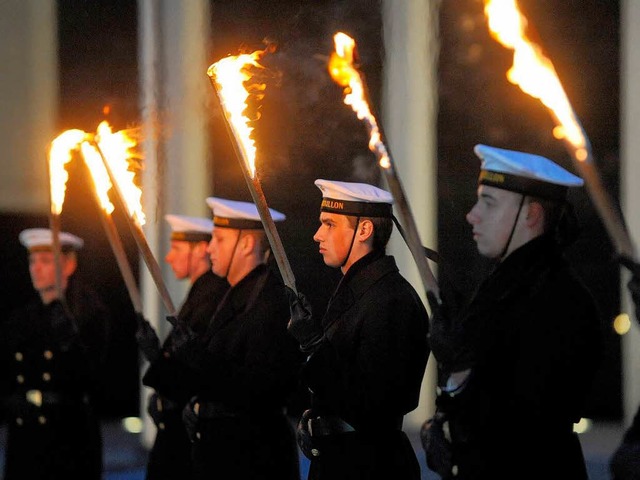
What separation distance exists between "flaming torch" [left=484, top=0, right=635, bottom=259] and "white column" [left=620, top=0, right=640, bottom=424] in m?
3.76

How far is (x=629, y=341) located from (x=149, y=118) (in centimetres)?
340

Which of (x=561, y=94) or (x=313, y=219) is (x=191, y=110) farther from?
(x=561, y=94)

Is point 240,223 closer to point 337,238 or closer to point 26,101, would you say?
point 337,238

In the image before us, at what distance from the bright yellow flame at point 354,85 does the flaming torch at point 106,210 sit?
6.50ft

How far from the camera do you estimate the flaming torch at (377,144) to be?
3.64 m

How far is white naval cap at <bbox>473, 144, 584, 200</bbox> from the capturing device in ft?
12.2

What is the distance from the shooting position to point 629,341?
7102mm

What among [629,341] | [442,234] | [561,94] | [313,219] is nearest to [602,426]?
[629,341]

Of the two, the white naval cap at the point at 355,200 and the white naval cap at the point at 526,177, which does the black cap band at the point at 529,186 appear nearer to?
the white naval cap at the point at 526,177

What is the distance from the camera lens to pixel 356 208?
4.53 meters

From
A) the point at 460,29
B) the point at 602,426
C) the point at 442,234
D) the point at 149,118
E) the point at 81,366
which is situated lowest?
the point at 602,426

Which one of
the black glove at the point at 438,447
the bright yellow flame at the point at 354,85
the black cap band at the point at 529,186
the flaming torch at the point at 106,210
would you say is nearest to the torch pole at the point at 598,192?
the black cap band at the point at 529,186

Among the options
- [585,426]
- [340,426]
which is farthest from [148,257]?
[585,426]

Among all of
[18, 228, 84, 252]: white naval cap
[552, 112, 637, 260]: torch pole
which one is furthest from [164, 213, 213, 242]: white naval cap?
[552, 112, 637, 260]: torch pole
